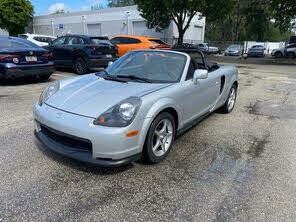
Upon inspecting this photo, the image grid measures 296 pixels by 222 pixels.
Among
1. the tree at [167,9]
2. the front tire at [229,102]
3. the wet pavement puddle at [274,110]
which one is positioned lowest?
the wet pavement puddle at [274,110]

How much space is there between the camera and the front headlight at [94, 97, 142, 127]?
2.52 meters

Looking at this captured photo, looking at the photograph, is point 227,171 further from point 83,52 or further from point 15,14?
point 15,14

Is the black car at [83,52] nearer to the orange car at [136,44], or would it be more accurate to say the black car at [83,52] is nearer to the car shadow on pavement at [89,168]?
the orange car at [136,44]

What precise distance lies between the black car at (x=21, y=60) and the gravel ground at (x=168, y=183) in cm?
294

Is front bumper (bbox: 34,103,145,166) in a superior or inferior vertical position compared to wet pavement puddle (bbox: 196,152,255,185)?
superior

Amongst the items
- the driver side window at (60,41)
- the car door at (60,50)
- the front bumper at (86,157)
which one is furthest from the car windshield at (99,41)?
the front bumper at (86,157)

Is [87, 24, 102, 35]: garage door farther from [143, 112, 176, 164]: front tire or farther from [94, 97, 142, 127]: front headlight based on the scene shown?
[94, 97, 142, 127]: front headlight

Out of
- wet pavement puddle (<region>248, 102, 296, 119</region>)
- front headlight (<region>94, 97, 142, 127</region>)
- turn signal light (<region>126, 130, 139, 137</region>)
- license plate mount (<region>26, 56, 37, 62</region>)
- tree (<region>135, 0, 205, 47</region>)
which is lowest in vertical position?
wet pavement puddle (<region>248, 102, 296, 119</region>)

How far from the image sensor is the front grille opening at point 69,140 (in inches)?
101

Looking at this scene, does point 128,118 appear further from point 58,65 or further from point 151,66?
point 58,65

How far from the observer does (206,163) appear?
3.13 metres

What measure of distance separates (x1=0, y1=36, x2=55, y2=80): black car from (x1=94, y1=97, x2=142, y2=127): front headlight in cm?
527

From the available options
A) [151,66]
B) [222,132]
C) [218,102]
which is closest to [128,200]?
[151,66]

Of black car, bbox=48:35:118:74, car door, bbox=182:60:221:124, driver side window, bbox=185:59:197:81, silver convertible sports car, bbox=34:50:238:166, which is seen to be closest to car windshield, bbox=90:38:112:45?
black car, bbox=48:35:118:74
